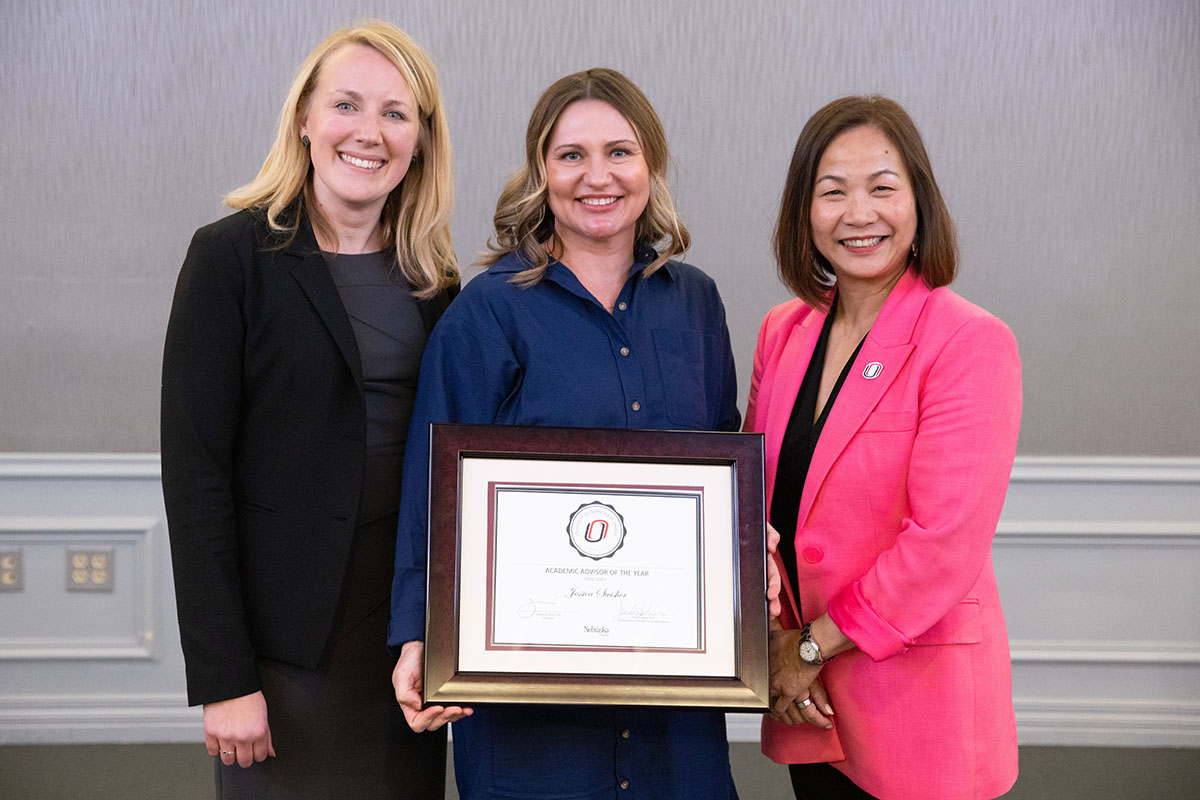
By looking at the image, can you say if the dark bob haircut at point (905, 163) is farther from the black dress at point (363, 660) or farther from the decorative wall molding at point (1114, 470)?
the decorative wall molding at point (1114, 470)

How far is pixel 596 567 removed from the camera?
1.33 m

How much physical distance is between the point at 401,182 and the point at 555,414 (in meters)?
0.59

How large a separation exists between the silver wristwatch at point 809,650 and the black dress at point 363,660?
693mm

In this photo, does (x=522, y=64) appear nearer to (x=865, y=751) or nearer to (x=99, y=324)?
(x=99, y=324)

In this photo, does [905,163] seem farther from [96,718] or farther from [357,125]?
[96,718]

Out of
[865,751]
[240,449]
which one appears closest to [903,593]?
[865,751]

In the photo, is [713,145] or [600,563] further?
[713,145]

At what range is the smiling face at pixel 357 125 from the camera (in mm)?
1550

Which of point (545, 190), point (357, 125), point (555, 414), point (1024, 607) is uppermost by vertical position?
point (357, 125)

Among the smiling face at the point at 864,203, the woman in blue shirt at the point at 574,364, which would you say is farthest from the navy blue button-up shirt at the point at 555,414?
the smiling face at the point at 864,203

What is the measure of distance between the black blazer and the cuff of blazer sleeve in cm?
80

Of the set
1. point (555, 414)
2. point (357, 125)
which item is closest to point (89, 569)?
point (357, 125)

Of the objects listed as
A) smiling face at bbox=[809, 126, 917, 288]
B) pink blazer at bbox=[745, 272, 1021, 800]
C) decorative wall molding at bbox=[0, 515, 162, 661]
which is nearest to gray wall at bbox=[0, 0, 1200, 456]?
decorative wall molding at bbox=[0, 515, 162, 661]

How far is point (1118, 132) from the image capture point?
9.66 ft
